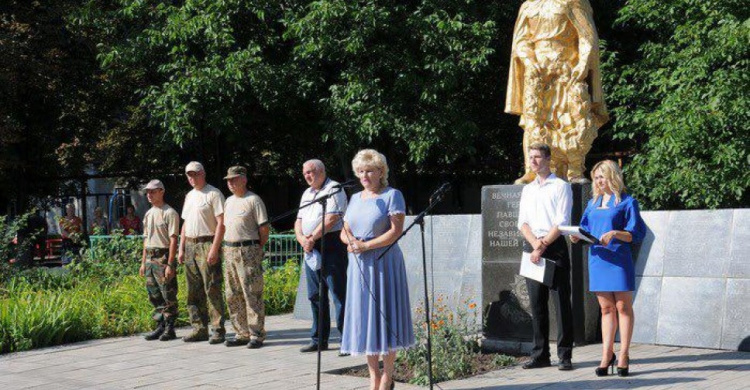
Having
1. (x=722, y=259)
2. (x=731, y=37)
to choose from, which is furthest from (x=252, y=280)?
(x=731, y=37)

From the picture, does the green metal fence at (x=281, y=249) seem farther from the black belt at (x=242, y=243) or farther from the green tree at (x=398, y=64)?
the black belt at (x=242, y=243)

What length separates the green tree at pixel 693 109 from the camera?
53.0 ft

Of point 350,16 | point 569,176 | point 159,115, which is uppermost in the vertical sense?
point 350,16

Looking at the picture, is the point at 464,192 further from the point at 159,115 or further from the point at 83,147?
the point at 83,147

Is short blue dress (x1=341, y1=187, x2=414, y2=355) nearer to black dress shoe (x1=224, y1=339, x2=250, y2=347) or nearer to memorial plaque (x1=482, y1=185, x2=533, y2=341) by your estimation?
memorial plaque (x1=482, y1=185, x2=533, y2=341)

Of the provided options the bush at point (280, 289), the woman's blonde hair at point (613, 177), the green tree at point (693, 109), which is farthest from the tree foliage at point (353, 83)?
the woman's blonde hair at point (613, 177)

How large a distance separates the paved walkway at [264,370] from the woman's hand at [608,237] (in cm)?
107

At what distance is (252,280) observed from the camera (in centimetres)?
1031

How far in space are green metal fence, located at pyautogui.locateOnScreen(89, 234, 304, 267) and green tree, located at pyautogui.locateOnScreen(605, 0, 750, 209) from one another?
6.25 m

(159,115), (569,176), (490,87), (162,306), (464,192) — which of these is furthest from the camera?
(464,192)

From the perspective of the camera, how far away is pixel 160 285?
36.7 ft

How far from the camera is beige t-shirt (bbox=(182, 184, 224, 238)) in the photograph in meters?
10.5

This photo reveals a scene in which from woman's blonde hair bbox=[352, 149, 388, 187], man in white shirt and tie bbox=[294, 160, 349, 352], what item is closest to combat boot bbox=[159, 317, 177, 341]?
man in white shirt and tie bbox=[294, 160, 349, 352]

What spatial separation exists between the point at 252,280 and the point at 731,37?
9410mm
